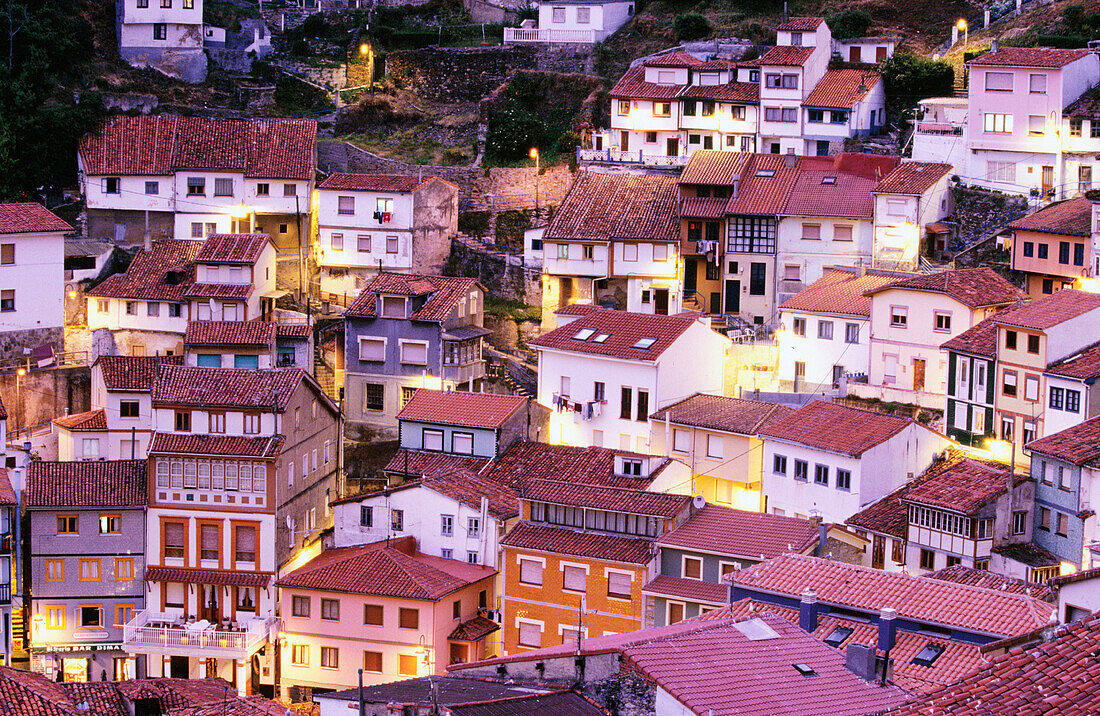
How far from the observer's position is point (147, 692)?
3809 centimetres

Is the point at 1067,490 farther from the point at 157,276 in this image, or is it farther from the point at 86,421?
the point at 157,276

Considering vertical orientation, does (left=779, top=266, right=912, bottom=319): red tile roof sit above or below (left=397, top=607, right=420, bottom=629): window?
above

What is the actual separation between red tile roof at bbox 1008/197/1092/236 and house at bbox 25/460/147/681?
30.4 meters

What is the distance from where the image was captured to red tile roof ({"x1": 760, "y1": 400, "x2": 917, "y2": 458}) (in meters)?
44.8

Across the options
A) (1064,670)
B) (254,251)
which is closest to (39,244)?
(254,251)

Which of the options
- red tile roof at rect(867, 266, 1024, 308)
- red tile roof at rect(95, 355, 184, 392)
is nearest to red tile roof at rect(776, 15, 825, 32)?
red tile roof at rect(867, 266, 1024, 308)

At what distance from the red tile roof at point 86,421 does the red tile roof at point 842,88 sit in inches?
1195

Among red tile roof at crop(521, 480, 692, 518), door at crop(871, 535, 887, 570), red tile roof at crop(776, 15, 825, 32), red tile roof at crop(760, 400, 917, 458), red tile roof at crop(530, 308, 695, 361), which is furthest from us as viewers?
red tile roof at crop(776, 15, 825, 32)

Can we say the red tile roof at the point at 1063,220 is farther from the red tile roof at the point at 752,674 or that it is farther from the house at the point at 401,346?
the red tile roof at the point at 752,674

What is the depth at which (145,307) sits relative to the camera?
193ft

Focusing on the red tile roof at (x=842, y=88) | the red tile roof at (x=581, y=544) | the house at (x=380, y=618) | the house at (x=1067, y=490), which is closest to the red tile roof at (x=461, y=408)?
the house at (x=380, y=618)

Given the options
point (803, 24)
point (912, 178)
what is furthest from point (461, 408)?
point (803, 24)

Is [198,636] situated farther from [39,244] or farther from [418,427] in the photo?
[39,244]

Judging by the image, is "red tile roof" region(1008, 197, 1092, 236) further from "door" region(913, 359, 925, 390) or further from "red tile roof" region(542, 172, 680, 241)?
"red tile roof" region(542, 172, 680, 241)
